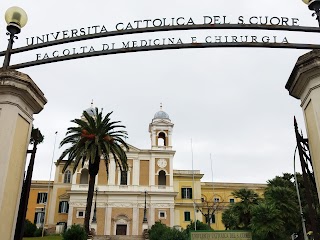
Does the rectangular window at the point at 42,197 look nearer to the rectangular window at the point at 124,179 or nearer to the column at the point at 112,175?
the column at the point at 112,175

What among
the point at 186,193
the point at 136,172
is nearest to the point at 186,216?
the point at 186,193

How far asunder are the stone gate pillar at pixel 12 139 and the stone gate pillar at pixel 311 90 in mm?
4290

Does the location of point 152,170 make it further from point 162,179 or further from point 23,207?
point 23,207

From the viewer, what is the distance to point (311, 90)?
5.50 m

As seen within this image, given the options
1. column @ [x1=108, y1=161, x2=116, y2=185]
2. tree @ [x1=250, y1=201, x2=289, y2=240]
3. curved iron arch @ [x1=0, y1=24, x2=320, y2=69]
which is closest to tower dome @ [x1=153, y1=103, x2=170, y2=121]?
column @ [x1=108, y1=161, x2=116, y2=185]

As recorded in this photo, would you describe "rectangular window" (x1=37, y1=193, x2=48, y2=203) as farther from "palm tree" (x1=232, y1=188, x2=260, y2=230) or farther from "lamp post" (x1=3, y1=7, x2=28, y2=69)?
"lamp post" (x1=3, y1=7, x2=28, y2=69)

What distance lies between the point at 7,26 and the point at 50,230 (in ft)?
156

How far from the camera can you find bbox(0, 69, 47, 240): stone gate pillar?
5.05m

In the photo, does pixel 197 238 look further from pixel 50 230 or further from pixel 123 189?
pixel 50 230

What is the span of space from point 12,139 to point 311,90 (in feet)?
15.4

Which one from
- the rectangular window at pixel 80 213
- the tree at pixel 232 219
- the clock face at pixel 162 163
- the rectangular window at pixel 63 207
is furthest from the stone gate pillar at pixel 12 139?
the rectangular window at pixel 63 207

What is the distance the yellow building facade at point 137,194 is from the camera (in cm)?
4759

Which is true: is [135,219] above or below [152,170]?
below

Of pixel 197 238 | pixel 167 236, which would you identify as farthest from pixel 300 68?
pixel 167 236
